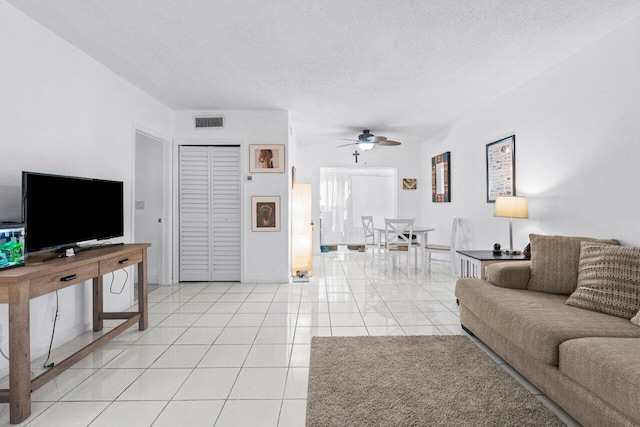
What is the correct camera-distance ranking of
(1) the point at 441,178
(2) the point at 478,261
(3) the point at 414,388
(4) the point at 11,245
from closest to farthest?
(4) the point at 11,245, (3) the point at 414,388, (2) the point at 478,261, (1) the point at 441,178

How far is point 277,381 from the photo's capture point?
209cm

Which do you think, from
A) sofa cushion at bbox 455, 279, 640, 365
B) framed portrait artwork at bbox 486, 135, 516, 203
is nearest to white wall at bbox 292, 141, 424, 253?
framed portrait artwork at bbox 486, 135, 516, 203

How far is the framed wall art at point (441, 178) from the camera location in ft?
19.1

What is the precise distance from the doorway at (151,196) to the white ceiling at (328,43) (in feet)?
2.78

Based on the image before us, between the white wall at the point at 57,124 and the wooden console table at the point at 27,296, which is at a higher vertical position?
the white wall at the point at 57,124

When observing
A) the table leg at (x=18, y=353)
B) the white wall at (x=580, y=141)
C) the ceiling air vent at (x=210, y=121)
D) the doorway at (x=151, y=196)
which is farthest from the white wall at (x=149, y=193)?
the white wall at (x=580, y=141)

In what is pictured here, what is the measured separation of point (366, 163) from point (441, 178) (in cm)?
183

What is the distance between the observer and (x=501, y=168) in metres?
4.04

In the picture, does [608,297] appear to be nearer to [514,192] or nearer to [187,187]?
[514,192]

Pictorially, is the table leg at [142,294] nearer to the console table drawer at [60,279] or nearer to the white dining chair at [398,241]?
the console table drawer at [60,279]

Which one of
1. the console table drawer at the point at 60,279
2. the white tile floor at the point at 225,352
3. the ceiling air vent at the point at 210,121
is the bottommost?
the white tile floor at the point at 225,352

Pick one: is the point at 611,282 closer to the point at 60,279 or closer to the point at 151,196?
the point at 60,279

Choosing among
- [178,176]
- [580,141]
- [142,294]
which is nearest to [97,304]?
[142,294]

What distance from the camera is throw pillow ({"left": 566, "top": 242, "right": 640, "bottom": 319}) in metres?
1.98
